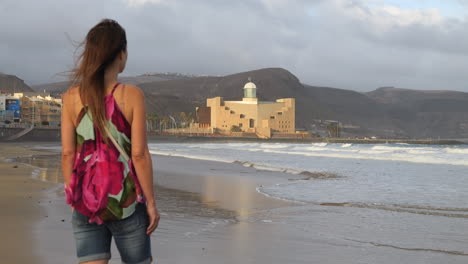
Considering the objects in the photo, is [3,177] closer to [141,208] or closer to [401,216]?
[401,216]

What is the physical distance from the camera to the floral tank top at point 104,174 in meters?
2.23

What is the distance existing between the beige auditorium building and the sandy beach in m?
98.6

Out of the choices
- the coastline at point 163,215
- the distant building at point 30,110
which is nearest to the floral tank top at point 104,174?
the coastline at point 163,215

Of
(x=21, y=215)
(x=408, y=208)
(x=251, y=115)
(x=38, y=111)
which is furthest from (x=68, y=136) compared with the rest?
(x=251, y=115)

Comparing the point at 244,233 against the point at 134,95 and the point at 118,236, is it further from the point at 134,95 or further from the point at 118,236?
the point at 134,95

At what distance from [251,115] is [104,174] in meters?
108

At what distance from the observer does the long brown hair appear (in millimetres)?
2305

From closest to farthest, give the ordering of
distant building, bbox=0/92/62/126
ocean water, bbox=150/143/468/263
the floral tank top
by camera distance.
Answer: the floral tank top
ocean water, bbox=150/143/468/263
distant building, bbox=0/92/62/126

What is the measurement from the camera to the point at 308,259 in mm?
4801

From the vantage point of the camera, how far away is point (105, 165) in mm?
2242

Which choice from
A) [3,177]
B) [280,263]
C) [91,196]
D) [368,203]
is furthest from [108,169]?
[3,177]

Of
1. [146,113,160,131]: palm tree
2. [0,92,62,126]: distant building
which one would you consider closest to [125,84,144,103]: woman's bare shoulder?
[0,92,62,126]: distant building

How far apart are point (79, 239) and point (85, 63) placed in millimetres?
711

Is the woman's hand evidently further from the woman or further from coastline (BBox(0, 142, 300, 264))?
coastline (BBox(0, 142, 300, 264))
